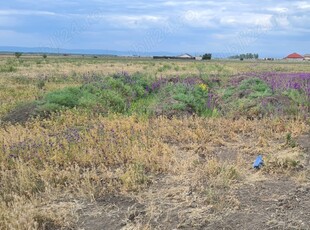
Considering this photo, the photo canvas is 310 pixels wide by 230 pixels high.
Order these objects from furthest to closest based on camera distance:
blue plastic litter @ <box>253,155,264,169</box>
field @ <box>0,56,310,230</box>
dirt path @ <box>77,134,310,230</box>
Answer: blue plastic litter @ <box>253,155,264,169</box> → field @ <box>0,56,310,230</box> → dirt path @ <box>77,134,310,230</box>

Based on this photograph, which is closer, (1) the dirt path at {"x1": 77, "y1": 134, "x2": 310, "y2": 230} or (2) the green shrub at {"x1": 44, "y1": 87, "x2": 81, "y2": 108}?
(1) the dirt path at {"x1": 77, "y1": 134, "x2": 310, "y2": 230}

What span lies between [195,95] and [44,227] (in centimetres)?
798

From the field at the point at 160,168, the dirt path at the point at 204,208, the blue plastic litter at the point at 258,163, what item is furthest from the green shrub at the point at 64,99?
the blue plastic litter at the point at 258,163

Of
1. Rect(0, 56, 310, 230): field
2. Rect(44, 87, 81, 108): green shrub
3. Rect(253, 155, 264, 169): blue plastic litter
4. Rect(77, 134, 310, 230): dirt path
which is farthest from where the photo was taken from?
Rect(44, 87, 81, 108): green shrub

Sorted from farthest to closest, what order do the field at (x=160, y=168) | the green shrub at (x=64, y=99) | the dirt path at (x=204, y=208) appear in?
the green shrub at (x=64, y=99) → the field at (x=160, y=168) → the dirt path at (x=204, y=208)

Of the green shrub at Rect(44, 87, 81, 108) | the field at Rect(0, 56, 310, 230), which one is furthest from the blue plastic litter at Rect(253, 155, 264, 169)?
the green shrub at Rect(44, 87, 81, 108)

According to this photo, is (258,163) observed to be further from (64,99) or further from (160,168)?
(64,99)

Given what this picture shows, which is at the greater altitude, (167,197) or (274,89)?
(274,89)

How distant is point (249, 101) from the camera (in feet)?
33.7

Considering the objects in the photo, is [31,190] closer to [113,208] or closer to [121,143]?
[113,208]

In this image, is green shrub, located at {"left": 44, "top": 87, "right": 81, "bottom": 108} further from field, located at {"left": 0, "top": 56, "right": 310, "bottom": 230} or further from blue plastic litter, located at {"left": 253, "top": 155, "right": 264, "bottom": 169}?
blue plastic litter, located at {"left": 253, "top": 155, "right": 264, "bottom": 169}

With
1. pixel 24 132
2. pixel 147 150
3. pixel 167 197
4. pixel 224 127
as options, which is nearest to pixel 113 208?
pixel 167 197

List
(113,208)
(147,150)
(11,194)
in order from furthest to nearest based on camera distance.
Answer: (147,150), (11,194), (113,208)

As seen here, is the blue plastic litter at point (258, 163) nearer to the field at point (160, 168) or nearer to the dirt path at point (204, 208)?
the field at point (160, 168)
